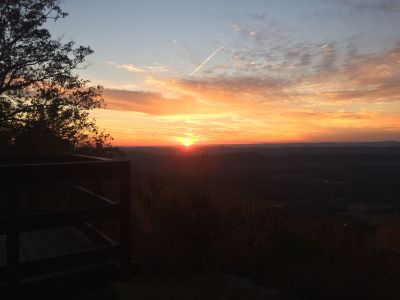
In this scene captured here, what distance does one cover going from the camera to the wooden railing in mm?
4488

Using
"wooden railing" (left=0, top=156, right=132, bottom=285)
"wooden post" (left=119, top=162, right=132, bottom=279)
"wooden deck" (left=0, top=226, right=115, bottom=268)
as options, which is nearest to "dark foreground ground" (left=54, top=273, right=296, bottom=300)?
"wooden deck" (left=0, top=226, right=115, bottom=268)

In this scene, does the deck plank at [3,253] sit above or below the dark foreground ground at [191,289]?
above

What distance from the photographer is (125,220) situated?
5465 millimetres

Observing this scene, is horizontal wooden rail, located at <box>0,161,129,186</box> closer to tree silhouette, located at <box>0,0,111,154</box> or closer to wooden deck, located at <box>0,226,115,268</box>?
wooden deck, located at <box>0,226,115,268</box>

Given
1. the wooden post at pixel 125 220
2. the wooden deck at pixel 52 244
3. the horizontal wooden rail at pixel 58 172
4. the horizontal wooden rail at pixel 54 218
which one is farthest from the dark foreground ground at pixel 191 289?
the horizontal wooden rail at pixel 58 172

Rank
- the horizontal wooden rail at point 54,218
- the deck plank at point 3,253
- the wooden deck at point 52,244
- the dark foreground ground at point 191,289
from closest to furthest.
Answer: the horizontal wooden rail at point 54,218 < the deck plank at point 3,253 < the wooden deck at point 52,244 < the dark foreground ground at point 191,289

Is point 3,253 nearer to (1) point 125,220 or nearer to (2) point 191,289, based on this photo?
(1) point 125,220

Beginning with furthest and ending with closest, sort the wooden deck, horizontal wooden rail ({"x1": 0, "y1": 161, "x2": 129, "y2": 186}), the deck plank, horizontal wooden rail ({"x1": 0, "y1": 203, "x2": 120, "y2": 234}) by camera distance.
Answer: the wooden deck
the deck plank
horizontal wooden rail ({"x1": 0, "y1": 203, "x2": 120, "y2": 234})
horizontal wooden rail ({"x1": 0, "y1": 161, "x2": 129, "y2": 186})

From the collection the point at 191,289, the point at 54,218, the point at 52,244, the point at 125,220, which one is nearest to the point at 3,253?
the point at 52,244

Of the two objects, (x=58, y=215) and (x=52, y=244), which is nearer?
(x=58, y=215)

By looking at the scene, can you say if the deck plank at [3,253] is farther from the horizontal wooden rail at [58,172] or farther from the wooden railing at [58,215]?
the horizontal wooden rail at [58,172]

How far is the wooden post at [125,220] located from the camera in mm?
5379

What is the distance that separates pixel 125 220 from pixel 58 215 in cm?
91

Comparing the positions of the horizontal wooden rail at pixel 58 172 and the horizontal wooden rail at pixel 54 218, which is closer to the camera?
the horizontal wooden rail at pixel 58 172
